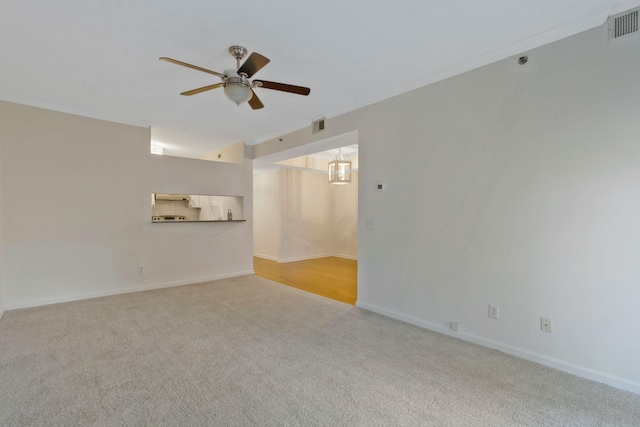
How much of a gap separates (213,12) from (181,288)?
398cm

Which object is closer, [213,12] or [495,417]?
[495,417]

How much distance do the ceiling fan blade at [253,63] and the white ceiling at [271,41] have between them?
0.81 ft

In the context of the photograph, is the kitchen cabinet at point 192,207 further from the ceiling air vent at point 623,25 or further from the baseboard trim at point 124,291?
the ceiling air vent at point 623,25

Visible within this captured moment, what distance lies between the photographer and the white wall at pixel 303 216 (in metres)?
7.33

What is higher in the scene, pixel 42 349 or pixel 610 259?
pixel 610 259

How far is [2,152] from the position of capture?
140 inches

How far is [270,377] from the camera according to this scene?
7.07 ft

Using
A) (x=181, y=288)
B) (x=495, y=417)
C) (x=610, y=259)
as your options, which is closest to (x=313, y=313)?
(x=495, y=417)

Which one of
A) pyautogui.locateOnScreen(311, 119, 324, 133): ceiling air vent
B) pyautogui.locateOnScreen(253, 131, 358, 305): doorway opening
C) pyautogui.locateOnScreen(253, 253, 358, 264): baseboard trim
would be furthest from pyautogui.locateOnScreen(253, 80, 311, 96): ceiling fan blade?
pyautogui.locateOnScreen(253, 253, 358, 264): baseboard trim

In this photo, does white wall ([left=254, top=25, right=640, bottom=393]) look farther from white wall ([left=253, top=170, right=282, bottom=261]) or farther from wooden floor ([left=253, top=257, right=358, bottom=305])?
white wall ([left=253, top=170, right=282, bottom=261])

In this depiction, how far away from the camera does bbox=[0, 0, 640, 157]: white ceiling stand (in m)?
2.03

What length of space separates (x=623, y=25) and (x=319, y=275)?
16.3ft

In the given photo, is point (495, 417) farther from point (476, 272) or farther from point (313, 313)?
point (313, 313)

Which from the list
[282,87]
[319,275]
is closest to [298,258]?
[319,275]
